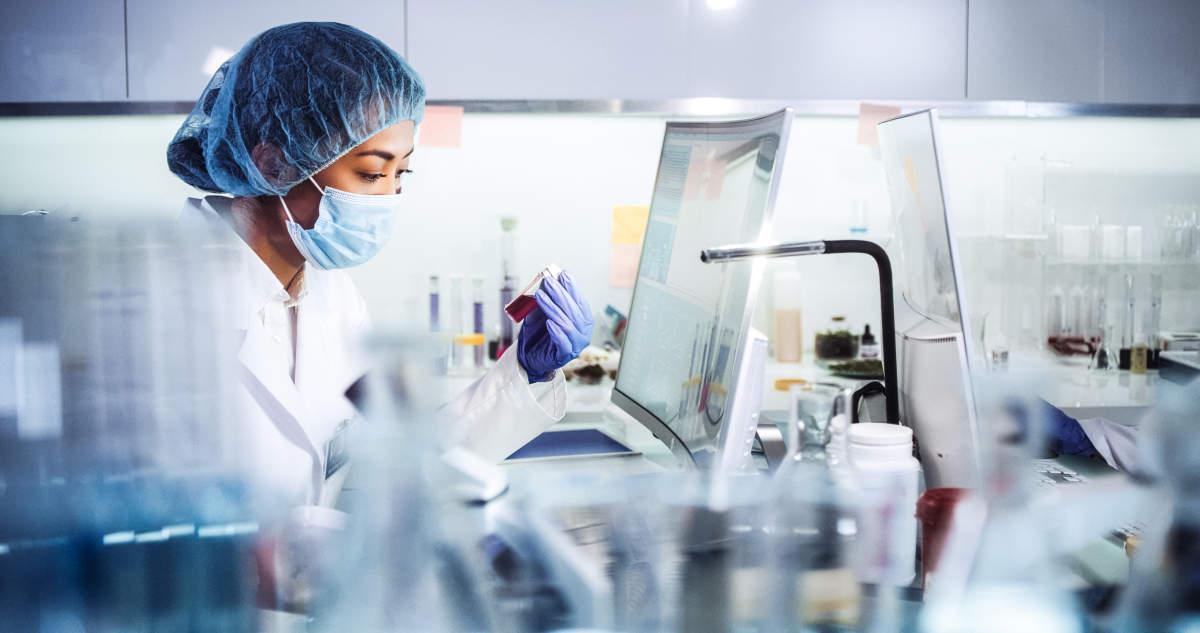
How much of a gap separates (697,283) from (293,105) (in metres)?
0.65

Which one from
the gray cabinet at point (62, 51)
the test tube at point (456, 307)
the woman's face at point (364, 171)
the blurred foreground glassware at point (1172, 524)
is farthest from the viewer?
the test tube at point (456, 307)

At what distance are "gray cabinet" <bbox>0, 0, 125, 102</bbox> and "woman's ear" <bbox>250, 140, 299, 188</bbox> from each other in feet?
4.55

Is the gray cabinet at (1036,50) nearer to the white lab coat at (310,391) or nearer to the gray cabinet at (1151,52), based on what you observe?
the gray cabinet at (1151,52)

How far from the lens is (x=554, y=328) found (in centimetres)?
120

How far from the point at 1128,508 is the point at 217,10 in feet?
8.24

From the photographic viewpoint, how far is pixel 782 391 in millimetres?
2359

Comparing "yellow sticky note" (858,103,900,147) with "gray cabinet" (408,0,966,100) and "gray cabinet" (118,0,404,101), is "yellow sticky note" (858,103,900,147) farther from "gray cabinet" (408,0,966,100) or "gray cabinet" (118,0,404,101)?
"gray cabinet" (118,0,404,101)

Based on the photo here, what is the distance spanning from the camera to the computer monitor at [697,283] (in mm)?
949

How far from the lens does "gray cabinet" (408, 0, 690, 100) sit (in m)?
2.43

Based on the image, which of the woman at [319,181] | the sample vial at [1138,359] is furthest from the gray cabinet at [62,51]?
the sample vial at [1138,359]

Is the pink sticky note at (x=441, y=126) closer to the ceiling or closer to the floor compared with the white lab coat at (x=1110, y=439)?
closer to the ceiling

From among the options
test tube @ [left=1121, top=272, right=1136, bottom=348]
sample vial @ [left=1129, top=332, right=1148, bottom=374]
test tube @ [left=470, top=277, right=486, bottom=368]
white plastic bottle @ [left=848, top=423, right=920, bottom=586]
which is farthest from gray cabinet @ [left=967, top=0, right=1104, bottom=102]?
white plastic bottle @ [left=848, top=423, right=920, bottom=586]

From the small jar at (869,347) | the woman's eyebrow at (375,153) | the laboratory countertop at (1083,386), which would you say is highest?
the woman's eyebrow at (375,153)

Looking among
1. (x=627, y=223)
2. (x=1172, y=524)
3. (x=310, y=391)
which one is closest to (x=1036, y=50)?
(x=627, y=223)
